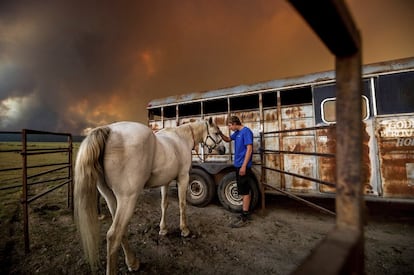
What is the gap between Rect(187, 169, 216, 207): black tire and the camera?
440 cm

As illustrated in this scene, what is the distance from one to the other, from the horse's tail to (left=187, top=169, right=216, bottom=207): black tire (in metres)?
2.64

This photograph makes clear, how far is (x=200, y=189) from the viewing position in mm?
4562

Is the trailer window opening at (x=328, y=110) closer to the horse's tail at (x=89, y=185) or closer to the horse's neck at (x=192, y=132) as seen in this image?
the horse's neck at (x=192, y=132)

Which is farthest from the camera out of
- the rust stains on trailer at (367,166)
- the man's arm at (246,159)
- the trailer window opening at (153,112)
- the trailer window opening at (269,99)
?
the trailer window opening at (153,112)

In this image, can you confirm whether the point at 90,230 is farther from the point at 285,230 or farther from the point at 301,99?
the point at 301,99

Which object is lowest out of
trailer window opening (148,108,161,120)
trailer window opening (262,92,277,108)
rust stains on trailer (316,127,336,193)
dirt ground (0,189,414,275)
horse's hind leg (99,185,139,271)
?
dirt ground (0,189,414,275)

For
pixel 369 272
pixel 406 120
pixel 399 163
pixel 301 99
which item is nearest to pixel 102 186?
pixel 369 272

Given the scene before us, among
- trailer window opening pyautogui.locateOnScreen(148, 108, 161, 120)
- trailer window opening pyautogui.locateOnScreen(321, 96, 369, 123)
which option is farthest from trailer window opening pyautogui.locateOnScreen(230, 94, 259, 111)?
trailer window opening pyautogui.locateOnScreen(148, 108, 161, 120)

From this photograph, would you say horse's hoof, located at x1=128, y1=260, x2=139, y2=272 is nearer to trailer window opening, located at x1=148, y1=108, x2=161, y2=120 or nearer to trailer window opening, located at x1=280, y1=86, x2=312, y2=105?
trailer window opening, located at x1=148, y1=108, x2=161, y2=120

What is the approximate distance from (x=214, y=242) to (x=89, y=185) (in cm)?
204

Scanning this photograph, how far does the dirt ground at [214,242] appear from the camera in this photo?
2266mm

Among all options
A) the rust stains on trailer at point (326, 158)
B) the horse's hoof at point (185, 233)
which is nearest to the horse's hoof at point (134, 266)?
the horse's hoof at point (185, 233)

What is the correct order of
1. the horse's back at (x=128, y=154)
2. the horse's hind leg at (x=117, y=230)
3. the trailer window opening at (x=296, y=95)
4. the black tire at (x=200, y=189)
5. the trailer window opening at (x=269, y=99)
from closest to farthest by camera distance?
the horse's hind leg at (x=117, y=230) < the horse's back at (x=128, y=154) < the black tire at (x=200, y=189) < the trailer window opening at (x=296, y=95) < the trailer window opening at (x=269, y=99)

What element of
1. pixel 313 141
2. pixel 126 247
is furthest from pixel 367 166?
pixel 126 247
